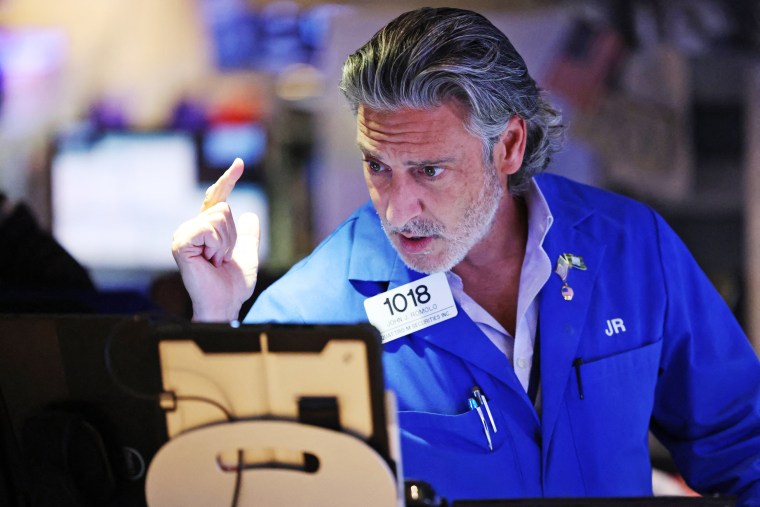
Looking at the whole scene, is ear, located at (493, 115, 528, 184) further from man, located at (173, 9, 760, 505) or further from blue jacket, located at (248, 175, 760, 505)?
blue jacket, located at (248, 175, 760, 505)

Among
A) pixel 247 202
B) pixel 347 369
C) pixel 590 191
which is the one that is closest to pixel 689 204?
pixel 247 202

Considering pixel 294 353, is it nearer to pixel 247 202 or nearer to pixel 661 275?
pixel 661 275

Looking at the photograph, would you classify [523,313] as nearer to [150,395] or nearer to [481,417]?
[481,417]

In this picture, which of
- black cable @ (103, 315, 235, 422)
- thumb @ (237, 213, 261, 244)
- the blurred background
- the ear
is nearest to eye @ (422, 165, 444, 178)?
the ear

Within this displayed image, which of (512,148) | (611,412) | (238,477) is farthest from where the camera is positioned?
(512,148)

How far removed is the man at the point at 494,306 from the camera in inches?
75.7

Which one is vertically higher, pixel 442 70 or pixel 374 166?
pixel 442 70

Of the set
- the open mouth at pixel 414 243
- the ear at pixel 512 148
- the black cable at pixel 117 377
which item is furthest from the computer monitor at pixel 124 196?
the black cable at pixel 117 377

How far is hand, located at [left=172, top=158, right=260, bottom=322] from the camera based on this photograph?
1722mm

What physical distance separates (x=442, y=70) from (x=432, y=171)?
0.66ft

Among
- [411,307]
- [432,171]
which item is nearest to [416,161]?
[432,171]

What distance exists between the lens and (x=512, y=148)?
84.0 inches

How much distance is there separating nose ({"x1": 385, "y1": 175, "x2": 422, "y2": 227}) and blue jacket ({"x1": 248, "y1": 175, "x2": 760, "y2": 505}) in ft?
0.55

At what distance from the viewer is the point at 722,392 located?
2.05 metres
